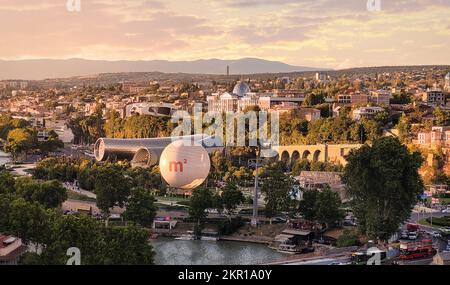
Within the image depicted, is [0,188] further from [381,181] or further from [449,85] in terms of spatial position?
[449,85]

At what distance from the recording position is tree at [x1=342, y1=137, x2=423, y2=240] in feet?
23.3

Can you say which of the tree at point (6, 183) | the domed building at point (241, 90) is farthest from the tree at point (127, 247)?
the domed building at point (241, 90)

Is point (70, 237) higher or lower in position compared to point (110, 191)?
higher

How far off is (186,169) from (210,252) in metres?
3.97

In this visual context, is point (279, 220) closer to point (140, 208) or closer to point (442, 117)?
point (140, 208)

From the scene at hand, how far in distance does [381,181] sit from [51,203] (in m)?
3.53

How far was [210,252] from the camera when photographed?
7.82 metres

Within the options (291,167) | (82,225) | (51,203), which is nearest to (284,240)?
(51,203)

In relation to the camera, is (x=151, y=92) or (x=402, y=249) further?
(x=151, y=92)

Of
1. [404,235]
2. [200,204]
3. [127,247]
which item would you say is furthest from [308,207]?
[127,247]

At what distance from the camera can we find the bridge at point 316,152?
13.9 m

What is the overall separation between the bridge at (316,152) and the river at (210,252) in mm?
5501

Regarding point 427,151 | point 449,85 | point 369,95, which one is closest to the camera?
point 427,151

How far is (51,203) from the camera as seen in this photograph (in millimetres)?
8508
